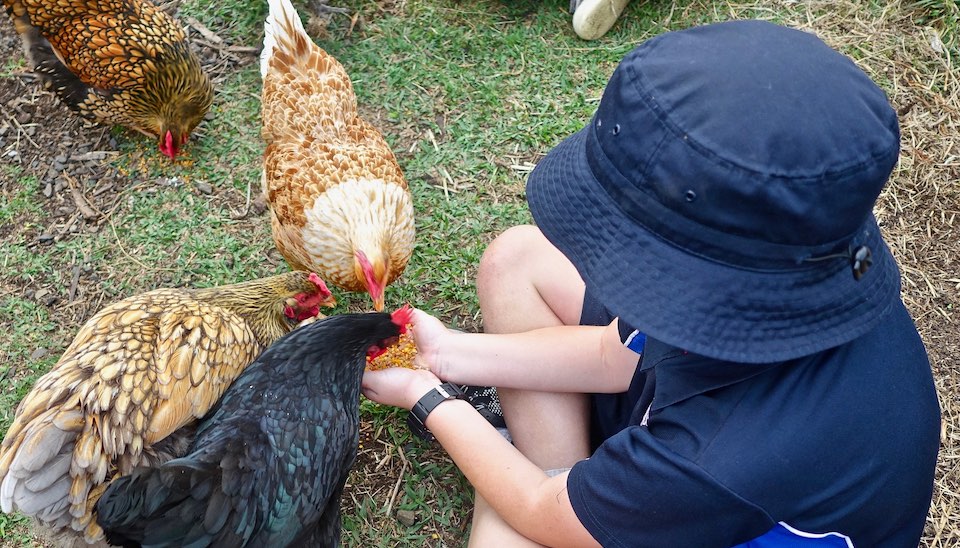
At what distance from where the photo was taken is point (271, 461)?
1.92 m

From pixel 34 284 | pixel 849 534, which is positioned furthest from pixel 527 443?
pixel 34 284

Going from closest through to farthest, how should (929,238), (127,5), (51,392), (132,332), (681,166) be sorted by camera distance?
1. (681,166)
2. (51,392)
3. (132,332)
4. (929,238)
5. (127,5)

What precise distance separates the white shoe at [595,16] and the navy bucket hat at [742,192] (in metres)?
2.57

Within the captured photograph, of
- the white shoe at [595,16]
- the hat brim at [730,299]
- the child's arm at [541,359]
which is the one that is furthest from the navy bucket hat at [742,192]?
the white shoe at [595,16]

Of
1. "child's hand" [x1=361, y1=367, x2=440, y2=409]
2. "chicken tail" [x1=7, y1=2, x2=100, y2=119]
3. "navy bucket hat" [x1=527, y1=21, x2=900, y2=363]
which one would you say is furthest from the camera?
"chicken tail" [x1=7, y1=2, x2=100, y2=119]

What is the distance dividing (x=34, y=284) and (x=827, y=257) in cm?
300

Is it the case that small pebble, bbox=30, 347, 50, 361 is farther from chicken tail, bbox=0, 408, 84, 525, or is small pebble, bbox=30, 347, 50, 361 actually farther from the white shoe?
the white shoe

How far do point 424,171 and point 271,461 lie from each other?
1671 mm

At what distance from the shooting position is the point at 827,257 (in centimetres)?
104

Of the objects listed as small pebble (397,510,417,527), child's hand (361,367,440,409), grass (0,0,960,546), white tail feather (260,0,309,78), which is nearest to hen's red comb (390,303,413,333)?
child's hand (361,367,440,409)

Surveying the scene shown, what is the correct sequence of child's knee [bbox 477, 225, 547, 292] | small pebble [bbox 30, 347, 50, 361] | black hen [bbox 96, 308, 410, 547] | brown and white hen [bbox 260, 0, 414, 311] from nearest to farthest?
black hen [bbox 96, 308, 410, 547] < child's knee [bbox 477, 225, 547, 292] < brown and white hen [bbox 260, 0, 414, 311] < small pebble [bbox 30, 347, 50, 361]

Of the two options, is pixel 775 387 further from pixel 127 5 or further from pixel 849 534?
pixel 127 5

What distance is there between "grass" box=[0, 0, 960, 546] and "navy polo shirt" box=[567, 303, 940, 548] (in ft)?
3.87

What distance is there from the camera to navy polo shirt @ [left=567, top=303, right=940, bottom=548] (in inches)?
47.4
